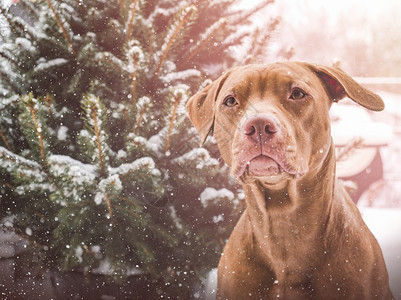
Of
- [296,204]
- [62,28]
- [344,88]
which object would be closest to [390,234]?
[296,204]

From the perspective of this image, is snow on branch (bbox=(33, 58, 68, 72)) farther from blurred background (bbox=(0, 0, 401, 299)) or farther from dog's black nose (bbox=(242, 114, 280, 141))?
dog's black nose (bbox=(242, 114, 280, 141))

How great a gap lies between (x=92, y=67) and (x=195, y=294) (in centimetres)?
66

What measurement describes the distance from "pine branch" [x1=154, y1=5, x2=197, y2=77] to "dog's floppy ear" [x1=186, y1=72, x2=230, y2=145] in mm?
179

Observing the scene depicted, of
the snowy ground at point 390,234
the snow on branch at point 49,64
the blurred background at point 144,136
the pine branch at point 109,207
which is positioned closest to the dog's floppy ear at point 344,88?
the blurred background at point 144,136

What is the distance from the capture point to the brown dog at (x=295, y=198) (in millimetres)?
634

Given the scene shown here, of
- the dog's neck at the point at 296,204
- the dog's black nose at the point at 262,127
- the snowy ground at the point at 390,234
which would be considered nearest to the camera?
the dog's black nose at the point at 262,127

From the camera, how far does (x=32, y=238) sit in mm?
976

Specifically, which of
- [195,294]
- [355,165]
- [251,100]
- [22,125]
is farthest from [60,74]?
[355,165]

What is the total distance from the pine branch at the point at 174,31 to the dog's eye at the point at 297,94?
30 centimetres

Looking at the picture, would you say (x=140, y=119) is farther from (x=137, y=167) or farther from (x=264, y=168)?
(x=264, y=168)

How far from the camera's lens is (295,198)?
2.26 ft

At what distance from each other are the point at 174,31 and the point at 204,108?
242mm

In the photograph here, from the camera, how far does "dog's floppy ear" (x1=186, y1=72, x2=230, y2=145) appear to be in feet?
2.32

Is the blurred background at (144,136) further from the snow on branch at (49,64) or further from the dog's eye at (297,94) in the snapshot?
the dog's eye at (297,94)
